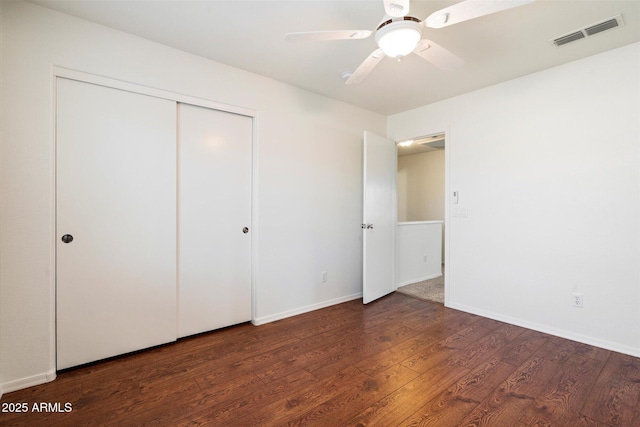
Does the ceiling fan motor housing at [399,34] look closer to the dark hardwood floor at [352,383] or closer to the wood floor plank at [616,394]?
the dark hardwood floor at [352,383]

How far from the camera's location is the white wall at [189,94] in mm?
1797

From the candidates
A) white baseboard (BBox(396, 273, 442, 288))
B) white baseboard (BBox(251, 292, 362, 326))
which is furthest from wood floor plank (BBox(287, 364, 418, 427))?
white baseboard (BBox(396, 273, 442, 288))

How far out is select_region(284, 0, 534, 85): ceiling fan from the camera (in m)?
1.34

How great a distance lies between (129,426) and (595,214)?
361 cm

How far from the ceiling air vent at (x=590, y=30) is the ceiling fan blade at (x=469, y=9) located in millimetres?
1309

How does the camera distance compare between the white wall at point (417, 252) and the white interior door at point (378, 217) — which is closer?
the white interior door at point (378, 217)

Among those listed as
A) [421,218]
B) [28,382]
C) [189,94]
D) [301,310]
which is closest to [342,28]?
[189,94]

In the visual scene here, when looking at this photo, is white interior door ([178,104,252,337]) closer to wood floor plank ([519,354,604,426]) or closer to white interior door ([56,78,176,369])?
white interior door ([56,78,176,369])

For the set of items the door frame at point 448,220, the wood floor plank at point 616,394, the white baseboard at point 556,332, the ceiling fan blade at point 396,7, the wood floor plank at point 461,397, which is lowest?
the wood floor plank at point 616,394

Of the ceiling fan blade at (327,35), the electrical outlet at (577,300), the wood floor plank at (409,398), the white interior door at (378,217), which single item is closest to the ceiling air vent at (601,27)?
the ceiling fan blade at (327,35)

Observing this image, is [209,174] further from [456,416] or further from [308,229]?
[456,416]

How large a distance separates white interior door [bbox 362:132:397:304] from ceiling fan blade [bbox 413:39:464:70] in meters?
1.56

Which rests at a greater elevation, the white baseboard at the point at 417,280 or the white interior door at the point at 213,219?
the white interior door at the point at 213,219

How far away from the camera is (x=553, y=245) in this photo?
2650 millimetres
